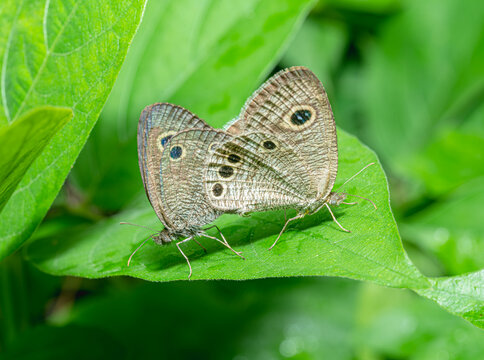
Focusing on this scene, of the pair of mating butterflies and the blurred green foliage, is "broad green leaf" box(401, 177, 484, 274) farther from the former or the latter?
the pair of mating butterflies

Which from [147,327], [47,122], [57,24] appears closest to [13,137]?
[47,122]

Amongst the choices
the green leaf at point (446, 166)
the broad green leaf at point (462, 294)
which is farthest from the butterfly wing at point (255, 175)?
the green leaf at point (446, 166)

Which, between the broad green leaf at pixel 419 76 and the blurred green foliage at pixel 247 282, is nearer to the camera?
the blurred green foliage at pixel 247 282

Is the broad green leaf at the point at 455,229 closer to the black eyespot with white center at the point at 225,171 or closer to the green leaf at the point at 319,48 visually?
the green leaf at the point at 319,48

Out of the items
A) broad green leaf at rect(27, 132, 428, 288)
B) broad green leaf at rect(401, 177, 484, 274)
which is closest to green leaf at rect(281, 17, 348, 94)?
broad green leaf at rect(401, 177, 484, 274)

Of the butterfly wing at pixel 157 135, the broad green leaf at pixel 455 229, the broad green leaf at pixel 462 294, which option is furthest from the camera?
the broad green leaf at pixel 455 229
